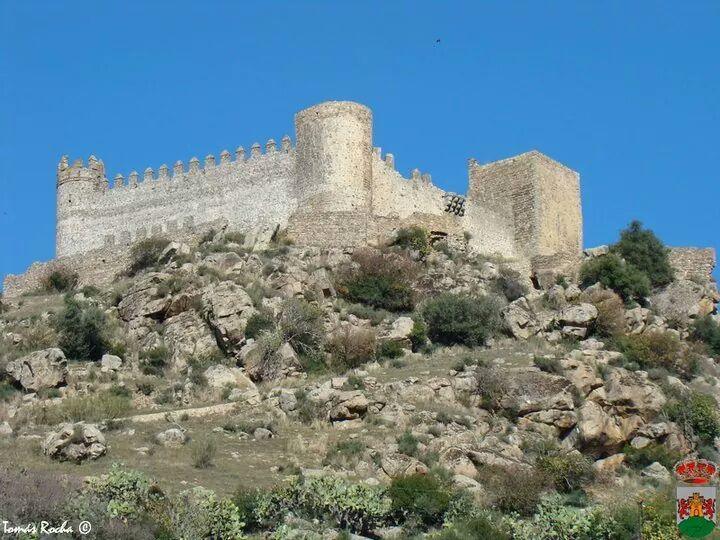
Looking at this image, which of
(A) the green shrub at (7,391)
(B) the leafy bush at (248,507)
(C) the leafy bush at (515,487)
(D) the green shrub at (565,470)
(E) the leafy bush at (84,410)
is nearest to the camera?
(B) the leafy bush at (248,507)

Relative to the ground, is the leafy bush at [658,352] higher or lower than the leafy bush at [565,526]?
higher

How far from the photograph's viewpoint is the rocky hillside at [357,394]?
79.8 ft

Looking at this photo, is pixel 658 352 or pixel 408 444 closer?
pixel 408 444

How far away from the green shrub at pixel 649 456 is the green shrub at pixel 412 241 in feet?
37.4

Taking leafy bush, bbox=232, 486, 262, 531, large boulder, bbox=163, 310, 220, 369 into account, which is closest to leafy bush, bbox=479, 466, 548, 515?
leafy bush, bbox=232, 486, 262, 531

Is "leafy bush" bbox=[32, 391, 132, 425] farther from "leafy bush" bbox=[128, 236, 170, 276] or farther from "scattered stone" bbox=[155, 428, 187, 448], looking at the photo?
"leafy bush" bbox=[128, 236, 170, 276]

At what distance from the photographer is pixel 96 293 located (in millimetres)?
41625

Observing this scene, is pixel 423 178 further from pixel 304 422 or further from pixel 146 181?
pixel 304 422

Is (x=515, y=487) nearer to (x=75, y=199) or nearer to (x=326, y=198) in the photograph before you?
(x=326, y=198)

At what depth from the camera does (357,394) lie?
31266mm

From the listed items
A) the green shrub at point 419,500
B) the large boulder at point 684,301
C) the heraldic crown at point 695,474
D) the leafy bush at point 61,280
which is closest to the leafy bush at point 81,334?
the leafy bush at point 61,280

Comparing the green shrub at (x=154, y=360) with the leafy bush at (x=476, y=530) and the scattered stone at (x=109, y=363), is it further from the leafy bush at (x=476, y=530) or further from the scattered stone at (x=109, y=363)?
the leafy bush at (x=476, y=530)

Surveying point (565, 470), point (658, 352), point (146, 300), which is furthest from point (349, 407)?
point (146, 300)

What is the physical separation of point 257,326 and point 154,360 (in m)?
2.76
